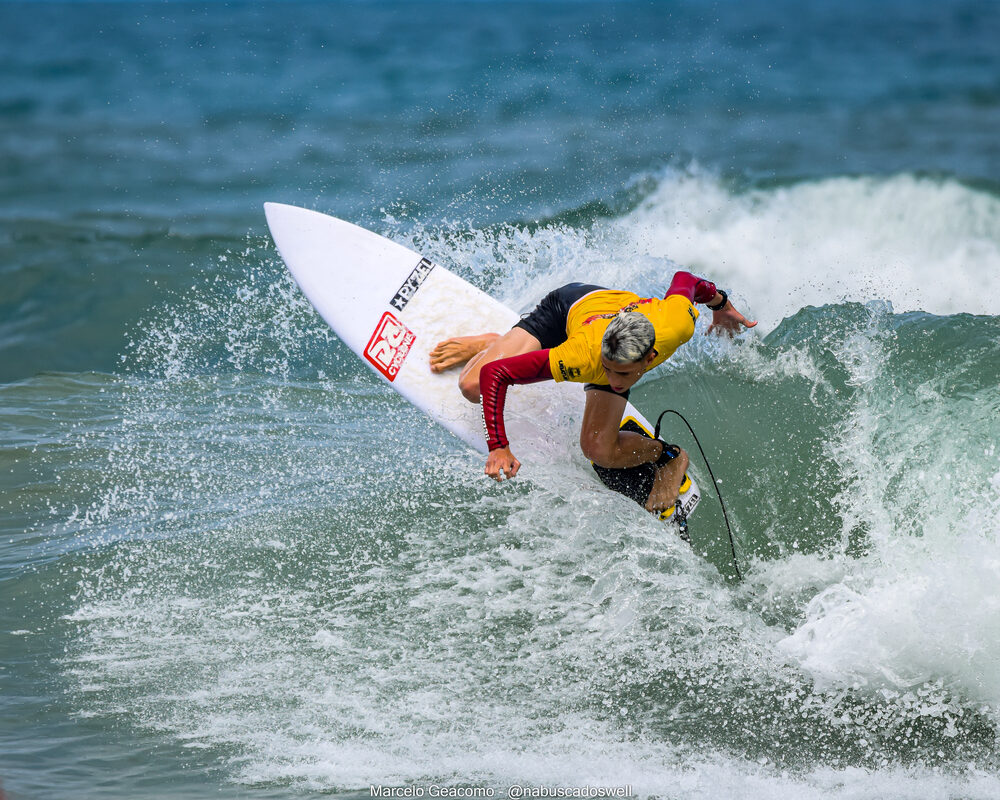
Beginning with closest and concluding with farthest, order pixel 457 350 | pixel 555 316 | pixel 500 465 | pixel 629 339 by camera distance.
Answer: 1. pixel 629 339
2. pixel 500 465
3. pixel 555 316
4. pixel 457 350

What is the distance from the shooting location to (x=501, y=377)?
14.6 ft

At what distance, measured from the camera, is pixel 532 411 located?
5.55 m

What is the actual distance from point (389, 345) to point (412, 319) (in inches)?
9.0

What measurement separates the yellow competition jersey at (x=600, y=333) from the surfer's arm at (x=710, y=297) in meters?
0.13

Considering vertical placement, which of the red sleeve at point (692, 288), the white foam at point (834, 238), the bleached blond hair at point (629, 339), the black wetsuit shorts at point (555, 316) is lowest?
the bleached blond hair at point (629, 339)

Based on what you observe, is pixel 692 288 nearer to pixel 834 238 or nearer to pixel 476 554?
pixel 476 554

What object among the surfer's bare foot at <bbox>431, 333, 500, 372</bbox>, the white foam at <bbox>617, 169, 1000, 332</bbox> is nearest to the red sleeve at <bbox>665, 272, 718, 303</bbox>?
the surfer's bare foot at <bbox>431, 333, 500, 372</bbox>

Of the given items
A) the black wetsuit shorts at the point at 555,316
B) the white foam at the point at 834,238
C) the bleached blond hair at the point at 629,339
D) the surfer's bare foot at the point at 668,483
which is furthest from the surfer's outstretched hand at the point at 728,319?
the white foam at the point at 834,238

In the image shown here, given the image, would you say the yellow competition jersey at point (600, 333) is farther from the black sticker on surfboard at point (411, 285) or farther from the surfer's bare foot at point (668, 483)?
the black sticker on surfboard at point (411, 285)

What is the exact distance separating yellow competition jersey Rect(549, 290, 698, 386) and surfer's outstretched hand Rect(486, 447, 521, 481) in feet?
1.49

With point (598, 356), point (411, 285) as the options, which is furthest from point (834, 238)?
point (598, 356)

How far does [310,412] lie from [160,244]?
7.23m

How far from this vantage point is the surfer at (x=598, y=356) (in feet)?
14.0

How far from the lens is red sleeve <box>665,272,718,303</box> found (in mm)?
4824
